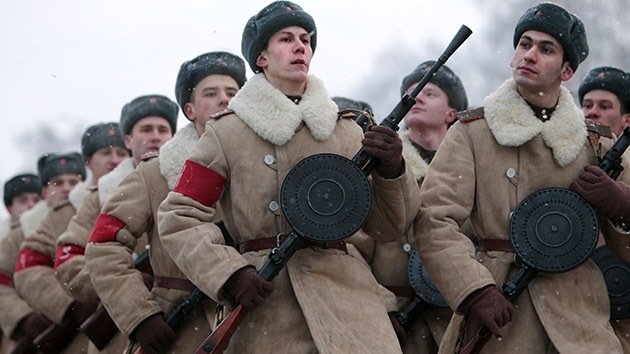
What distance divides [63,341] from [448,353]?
12.6 ft

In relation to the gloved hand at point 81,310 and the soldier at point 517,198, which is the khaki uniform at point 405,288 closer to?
the soldier at point 517,198

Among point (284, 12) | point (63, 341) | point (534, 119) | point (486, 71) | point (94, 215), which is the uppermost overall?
point (284, 12)

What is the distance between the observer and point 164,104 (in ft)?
34.3

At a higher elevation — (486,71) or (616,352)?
(616,352)

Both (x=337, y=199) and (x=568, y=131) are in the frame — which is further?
(x=568, y=131)

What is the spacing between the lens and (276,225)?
284 inches

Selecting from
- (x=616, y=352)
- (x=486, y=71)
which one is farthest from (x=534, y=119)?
(x=486, y=71)

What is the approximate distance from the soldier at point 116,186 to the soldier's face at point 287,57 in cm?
149

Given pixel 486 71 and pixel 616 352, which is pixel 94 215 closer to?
pixel 616 352

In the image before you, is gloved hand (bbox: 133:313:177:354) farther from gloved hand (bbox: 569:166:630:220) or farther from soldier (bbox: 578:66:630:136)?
soldier (bbox: 578:66:630:136)

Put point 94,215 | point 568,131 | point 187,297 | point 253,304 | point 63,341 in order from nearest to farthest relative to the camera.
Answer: point 253,304, point 568,131, point 187,297, point 94,215, point 63,341

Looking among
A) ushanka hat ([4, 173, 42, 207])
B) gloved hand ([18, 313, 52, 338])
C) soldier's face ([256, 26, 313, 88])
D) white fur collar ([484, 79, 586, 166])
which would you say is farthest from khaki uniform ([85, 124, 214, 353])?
ushanka hat ([4, 173, 42, 207])

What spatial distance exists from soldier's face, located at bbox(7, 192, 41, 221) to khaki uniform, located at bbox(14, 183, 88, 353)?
161 inches

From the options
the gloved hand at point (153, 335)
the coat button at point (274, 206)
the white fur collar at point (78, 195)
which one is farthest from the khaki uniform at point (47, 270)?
the coat button at point (274, 206)
